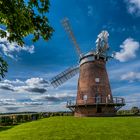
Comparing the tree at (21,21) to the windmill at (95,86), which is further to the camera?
the windmill at (95,86)

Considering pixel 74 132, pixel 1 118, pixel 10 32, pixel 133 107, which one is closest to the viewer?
pixel 10 32

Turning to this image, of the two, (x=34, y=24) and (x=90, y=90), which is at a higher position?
(x=90, y=90)

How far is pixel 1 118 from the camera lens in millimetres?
56594

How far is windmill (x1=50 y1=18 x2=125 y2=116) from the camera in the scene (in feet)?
141

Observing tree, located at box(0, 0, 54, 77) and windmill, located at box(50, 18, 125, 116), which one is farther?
windmill, located at box(50, 18, 125, 116)

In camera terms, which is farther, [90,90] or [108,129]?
[90,90]

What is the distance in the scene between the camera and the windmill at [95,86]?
43094 millimetres

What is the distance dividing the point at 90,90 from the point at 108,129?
19.6m

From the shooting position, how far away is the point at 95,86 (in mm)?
43250

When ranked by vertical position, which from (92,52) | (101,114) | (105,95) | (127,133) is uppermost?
(92,52)

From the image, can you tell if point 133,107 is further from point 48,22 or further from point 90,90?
point 48,22

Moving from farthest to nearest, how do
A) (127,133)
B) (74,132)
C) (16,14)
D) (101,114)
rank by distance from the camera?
(101,114)
(74,132)
(127,133)
(16,14)

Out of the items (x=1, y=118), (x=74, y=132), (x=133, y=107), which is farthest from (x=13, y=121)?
(x=74, y=132)

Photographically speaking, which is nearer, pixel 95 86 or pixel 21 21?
pixel 21 21
